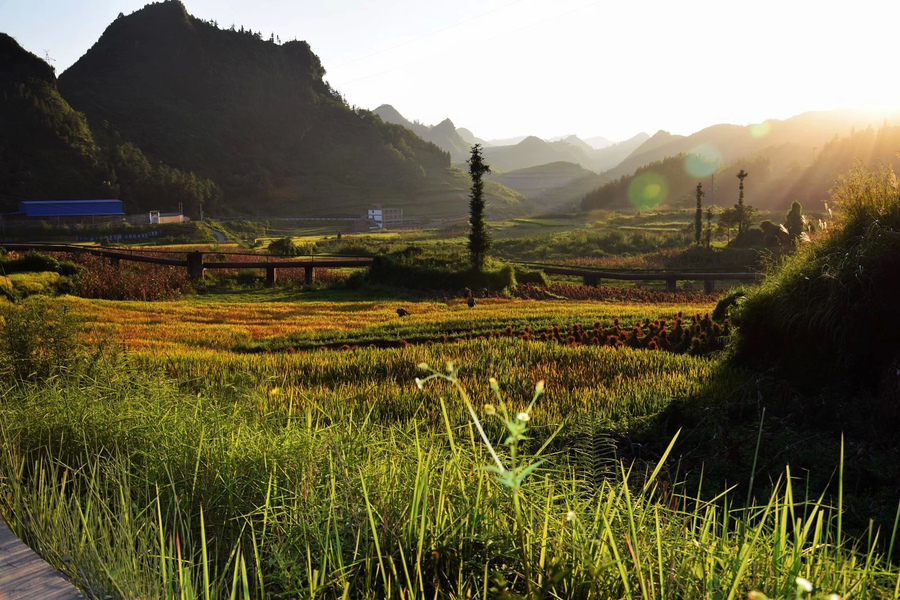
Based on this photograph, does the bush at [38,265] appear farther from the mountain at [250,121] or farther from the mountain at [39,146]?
the mountain at [250,121]

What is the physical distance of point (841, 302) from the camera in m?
5.62

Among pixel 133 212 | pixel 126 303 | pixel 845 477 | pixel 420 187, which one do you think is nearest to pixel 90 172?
pixel 133 212

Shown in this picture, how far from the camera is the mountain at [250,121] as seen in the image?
11781cm

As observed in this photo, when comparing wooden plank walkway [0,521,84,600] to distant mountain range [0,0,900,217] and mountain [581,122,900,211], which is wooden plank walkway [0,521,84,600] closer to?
mountain [581,122,900,211]

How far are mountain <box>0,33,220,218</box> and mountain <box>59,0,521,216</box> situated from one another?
14.1 m

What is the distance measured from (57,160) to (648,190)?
Result: 101m

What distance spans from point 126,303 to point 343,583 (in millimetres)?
14352

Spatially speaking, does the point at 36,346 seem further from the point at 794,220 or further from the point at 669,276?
the point at 794,220

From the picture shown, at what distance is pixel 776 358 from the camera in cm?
654

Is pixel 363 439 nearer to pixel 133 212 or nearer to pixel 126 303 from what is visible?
pixel 126 303

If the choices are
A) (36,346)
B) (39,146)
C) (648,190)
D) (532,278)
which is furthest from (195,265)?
(648,190)

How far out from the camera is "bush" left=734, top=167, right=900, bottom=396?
214 inches

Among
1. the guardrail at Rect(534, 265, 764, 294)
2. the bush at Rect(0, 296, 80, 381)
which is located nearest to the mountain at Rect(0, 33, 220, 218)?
the guardrail at Rect(534, 265, 764, 294)

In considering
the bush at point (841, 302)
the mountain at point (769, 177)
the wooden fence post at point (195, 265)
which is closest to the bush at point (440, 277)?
the wooden fence post at point (195, 265)
